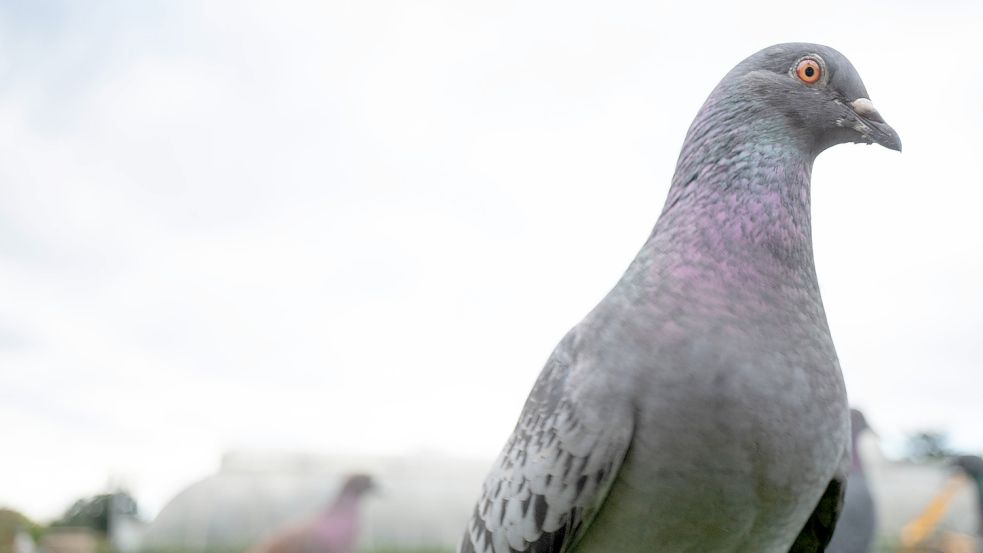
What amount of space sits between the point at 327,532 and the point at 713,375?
28.5 ft

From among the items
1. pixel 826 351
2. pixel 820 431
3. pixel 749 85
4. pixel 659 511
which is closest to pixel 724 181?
pixel 749 85

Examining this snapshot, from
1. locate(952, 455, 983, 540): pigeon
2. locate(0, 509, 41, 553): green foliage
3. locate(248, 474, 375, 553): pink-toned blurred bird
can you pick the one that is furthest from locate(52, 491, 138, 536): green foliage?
locate(952, 455, 983, 540): pigeon

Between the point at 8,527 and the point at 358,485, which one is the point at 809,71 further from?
the point at 8,527

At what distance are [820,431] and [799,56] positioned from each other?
3.48 ft

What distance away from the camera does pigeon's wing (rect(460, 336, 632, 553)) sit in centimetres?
247

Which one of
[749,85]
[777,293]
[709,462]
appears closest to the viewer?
[709,462]

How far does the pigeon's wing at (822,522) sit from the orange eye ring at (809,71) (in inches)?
43.4

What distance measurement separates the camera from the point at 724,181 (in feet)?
8.68

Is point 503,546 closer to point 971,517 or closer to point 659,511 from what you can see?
point 659,511

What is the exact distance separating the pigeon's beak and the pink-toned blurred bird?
8188 millimetres

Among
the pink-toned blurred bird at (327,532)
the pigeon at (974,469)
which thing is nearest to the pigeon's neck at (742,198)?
the pink-toned blurred bird at (327,532)

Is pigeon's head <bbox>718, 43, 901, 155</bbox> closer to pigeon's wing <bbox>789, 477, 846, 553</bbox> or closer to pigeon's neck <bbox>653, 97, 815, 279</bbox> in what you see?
pigeon's neck <bbox>653, 97, 815, 279</bbox>

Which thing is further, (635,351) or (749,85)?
(749,85)

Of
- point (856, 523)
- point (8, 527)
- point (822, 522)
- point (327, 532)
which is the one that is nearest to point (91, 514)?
point (8, 527)
